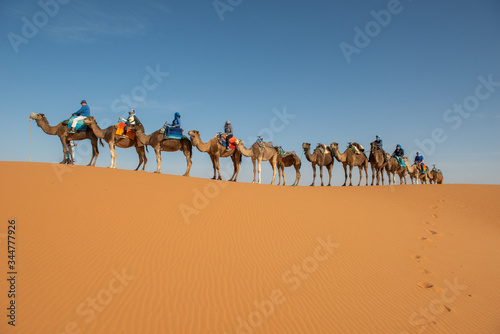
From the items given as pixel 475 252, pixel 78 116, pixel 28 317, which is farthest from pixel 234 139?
pixel 28 317

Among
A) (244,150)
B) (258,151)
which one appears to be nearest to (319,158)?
(258,151)

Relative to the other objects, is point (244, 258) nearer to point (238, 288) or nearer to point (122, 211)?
point (238, 288)

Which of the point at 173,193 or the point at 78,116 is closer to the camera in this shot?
the point at 173,193

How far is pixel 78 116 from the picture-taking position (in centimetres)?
1493

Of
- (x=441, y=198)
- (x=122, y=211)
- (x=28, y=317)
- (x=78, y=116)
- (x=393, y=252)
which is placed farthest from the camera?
(x=441, y=198)

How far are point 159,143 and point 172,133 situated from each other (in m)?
0.86

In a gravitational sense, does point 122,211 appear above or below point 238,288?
above

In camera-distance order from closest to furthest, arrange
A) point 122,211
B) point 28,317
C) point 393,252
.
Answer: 1. point 28,317
2. point 393,252
3. point 122,211

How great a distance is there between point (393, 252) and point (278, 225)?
3350 mm

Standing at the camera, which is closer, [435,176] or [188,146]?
[188,146]

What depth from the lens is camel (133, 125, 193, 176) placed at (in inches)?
608

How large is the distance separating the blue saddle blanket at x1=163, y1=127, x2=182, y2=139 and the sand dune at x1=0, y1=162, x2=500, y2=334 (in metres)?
3.48

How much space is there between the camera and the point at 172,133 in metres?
15.4

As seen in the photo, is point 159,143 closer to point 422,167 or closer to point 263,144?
point 263,144
